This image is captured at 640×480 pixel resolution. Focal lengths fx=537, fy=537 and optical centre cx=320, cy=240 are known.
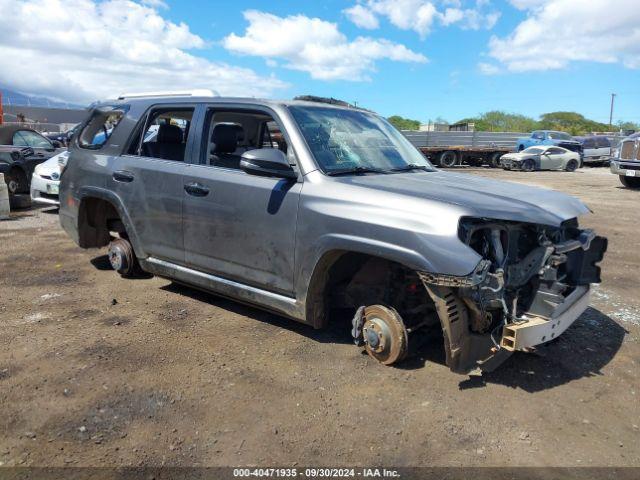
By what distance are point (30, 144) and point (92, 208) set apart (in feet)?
26.8

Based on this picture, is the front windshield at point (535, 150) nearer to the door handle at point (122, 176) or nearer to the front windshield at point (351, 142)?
the front windshield at point (351, 142)

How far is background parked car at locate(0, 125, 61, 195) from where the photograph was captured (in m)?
11.0

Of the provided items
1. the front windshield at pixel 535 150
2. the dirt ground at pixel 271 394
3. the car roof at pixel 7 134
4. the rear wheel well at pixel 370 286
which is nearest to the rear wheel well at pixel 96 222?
the dirt ground at pixel 271 394

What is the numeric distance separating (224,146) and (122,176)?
1.12 metres

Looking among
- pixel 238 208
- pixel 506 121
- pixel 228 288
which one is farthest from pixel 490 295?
pixel 506 121

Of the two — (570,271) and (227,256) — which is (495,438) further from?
(227,256)

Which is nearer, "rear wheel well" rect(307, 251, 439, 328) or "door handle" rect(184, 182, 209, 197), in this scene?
"rear wheel well" rect(307, 251, 439, 328)

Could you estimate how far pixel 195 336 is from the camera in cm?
423

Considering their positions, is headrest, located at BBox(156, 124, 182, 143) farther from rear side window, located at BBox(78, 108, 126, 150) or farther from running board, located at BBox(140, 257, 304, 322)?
running board, located at BBox(140, 257, 304, 322)

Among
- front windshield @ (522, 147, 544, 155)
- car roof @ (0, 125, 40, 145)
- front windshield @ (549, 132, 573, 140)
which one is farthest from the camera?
front windshield @ (549, 132, 573, 140)

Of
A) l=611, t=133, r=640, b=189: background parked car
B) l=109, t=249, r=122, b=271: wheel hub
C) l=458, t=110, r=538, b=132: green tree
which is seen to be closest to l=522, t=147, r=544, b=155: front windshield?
l=611, t=133, r=640, b=189: background parked car

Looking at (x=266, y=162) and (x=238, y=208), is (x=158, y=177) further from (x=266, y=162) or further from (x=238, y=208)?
(x=266, y=162)

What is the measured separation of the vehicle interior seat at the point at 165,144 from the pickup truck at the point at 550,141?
95.4 feet

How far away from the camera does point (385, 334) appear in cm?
363
